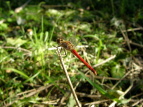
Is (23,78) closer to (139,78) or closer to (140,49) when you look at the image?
(139,78)

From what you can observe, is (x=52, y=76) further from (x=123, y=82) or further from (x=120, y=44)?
(x=120, y=44)

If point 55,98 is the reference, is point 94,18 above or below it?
above

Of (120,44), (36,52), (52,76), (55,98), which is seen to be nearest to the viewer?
(55,98)

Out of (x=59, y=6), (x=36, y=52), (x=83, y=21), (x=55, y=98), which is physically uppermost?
(x=59, y=6)

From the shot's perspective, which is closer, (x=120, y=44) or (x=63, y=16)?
(x=120, y=44)

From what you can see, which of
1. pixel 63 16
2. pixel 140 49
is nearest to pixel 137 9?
pixel 140 49

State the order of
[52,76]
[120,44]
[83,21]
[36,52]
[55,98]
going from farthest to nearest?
[83,21]
[120,44]
[36,52]
[52,76]
[55,98]
